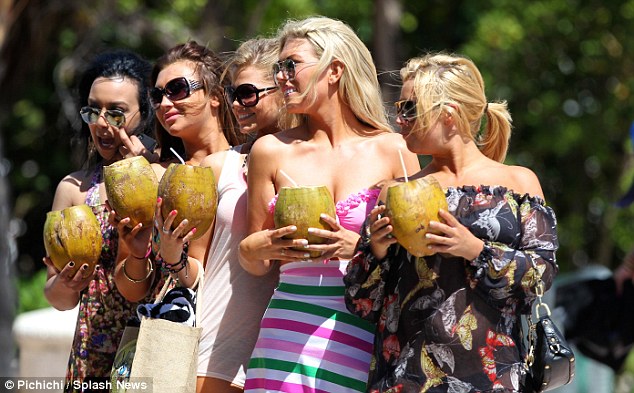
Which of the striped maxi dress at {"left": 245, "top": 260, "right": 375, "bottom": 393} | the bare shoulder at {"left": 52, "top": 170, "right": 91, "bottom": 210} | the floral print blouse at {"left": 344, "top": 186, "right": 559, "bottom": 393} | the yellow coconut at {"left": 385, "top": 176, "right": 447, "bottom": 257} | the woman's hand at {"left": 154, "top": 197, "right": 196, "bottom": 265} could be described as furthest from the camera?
the bare shoulder at {"left": 52, "top": 170, "right": 91, "bottom": 210}

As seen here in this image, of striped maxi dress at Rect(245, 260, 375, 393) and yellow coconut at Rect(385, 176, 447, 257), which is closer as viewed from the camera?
yellow coconut at Rect(385, 176, 447, 257)

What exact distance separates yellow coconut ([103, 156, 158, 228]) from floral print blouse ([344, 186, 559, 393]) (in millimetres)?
858

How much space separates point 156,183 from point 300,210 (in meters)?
0.72

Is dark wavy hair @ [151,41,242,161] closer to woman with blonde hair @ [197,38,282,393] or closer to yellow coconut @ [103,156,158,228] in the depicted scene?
woman with blonde hair @ [197,38,282,393]

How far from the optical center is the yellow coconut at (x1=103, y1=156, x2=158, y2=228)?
3533 millimetres

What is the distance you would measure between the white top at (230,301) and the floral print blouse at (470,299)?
62 centimetres

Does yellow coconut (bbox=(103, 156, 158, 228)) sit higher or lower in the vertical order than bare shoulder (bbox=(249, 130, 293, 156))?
lower

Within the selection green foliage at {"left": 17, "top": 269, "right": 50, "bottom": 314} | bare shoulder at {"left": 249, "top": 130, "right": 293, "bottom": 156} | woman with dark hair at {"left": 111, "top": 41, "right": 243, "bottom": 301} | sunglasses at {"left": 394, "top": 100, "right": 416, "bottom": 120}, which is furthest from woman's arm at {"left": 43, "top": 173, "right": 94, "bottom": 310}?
green foliage at {"left": 17, "top": 269, "right": 50, "bottom": 314}

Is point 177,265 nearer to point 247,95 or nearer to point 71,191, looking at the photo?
point 247,95

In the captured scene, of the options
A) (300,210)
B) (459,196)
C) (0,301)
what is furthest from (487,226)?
(0,301)

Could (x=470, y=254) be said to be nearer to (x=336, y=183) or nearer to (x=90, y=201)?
(x=336, y=183)

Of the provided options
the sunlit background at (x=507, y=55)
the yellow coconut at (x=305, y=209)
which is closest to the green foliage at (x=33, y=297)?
the sunlit background at (x=507, y=55)

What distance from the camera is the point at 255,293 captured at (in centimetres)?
369

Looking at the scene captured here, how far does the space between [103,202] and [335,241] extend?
131 cm
